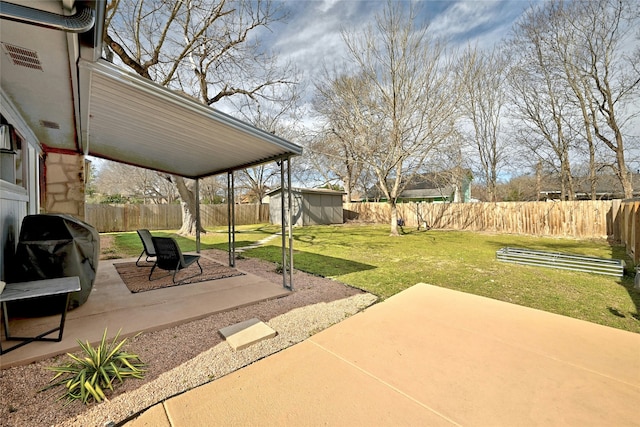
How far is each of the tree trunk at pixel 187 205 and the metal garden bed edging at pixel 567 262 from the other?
11151mm

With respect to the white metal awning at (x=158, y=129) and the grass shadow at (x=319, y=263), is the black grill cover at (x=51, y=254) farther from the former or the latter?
the grass shadow at (x=319, y=263)

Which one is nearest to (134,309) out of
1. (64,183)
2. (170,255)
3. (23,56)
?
(170,255)

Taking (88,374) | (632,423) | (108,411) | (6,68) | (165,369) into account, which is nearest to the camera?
(632,423)

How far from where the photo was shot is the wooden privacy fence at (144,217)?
1488 centimetres

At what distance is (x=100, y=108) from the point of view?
123 inches

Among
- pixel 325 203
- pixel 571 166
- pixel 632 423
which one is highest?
pixel 571 166

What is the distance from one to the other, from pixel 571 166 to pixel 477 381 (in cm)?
1844

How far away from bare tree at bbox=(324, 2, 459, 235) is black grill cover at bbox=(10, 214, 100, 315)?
35.5 ft

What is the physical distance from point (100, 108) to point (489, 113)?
766 inches

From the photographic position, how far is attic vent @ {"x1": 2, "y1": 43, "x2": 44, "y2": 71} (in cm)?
207

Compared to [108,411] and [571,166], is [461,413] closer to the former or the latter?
[108,411]

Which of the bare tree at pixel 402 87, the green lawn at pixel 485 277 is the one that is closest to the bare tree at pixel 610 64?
the bare tree at pixel 402 87

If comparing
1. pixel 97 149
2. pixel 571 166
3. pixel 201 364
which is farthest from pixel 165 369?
pixel 571 166

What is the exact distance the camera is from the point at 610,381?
1942mm
